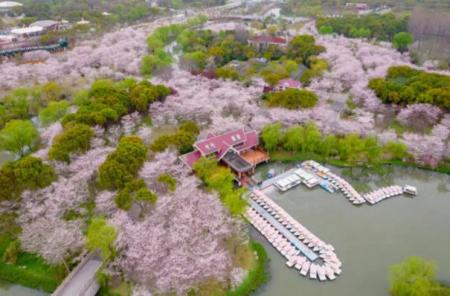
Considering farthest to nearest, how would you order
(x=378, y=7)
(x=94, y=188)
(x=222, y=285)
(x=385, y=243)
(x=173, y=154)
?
(x=378, y=7), (x=173, y=154), (x=94, y=188), (x=385, y=243), (x=222, y=285)

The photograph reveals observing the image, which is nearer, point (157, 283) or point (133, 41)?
point (157, 283)

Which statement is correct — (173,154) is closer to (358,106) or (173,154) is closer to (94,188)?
(94,188)

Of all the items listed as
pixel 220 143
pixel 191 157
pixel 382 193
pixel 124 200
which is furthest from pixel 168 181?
pixel 382 193

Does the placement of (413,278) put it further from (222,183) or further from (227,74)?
(227,74)

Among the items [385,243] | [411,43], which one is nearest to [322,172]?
[385,243]

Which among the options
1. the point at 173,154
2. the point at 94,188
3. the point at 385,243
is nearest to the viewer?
the point at 385,243

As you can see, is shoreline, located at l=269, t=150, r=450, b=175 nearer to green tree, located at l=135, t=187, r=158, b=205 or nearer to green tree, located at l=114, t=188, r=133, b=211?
green tree, located at l=135, t=187, r=158, b=205
